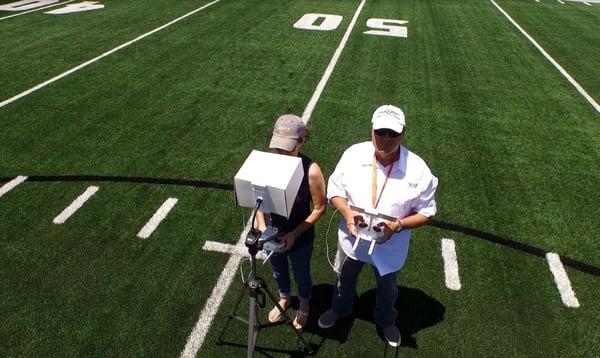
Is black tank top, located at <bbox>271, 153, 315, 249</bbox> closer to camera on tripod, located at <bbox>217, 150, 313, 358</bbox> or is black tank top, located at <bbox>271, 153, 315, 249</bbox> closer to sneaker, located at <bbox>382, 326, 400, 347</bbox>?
camera on tripod, located at <bbox>217, 150, 313, 358</bbox>

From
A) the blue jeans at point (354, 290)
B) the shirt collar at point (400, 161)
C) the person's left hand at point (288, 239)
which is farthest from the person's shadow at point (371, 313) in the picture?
the shirt collar at point (400, 161)

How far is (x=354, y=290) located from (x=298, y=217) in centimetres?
100

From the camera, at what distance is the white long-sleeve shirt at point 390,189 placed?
346 centimetres

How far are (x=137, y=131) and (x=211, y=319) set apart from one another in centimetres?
475

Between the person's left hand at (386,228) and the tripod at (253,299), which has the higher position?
the person's left hand at (386,228)

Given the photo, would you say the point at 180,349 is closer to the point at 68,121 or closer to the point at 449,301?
the point at 449,301

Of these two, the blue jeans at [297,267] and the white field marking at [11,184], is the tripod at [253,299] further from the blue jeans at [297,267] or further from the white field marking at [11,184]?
the white field marking at [11,184]

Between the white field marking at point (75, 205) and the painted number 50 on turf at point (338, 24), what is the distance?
10.4m

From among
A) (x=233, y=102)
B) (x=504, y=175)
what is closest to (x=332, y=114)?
(x=233, y=102)

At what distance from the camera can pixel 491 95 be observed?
984 centimetres

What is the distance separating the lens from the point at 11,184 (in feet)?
20.9

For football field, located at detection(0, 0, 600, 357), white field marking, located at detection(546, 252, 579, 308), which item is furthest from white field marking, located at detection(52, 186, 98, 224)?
white field marking, located at detection(546, 252, 579, 308)

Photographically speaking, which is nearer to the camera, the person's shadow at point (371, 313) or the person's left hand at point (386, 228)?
the person's left hand at point (386, 228)

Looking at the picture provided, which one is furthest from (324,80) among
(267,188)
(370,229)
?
(267,188)
